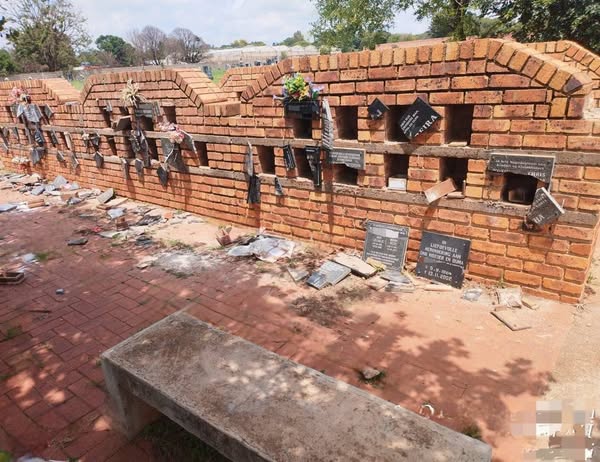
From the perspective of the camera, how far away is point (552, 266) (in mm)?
4273

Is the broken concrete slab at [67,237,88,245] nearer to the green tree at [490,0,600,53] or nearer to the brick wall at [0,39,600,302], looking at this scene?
the brick wall at [0,39,600,302]

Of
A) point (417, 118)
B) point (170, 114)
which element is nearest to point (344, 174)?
point (417, 118)

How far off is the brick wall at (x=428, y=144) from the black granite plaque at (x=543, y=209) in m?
0.11

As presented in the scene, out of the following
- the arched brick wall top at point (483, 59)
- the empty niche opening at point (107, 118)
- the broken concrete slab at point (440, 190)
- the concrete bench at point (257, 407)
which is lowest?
the concrete bench at point (257, 407)

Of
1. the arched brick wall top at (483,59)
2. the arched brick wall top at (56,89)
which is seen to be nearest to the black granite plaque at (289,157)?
the arched brick wall top at (483,59)

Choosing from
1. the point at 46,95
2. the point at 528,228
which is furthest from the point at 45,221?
the point at 528,228

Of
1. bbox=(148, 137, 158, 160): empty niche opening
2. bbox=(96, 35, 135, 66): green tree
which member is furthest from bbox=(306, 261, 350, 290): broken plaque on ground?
bbox=(96, 35, 135, 66): green tree

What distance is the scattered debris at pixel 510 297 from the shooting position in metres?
4.34

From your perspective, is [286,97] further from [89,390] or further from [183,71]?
[89,390]

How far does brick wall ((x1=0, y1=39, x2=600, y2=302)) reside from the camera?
3.87 m

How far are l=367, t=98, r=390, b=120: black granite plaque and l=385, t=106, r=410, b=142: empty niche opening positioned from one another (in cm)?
10

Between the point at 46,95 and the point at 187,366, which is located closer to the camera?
the point at 187,366

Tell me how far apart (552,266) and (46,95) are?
10.9 m

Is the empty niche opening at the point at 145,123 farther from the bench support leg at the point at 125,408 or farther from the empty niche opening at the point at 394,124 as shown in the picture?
the bench support leg at the point at 125,408
